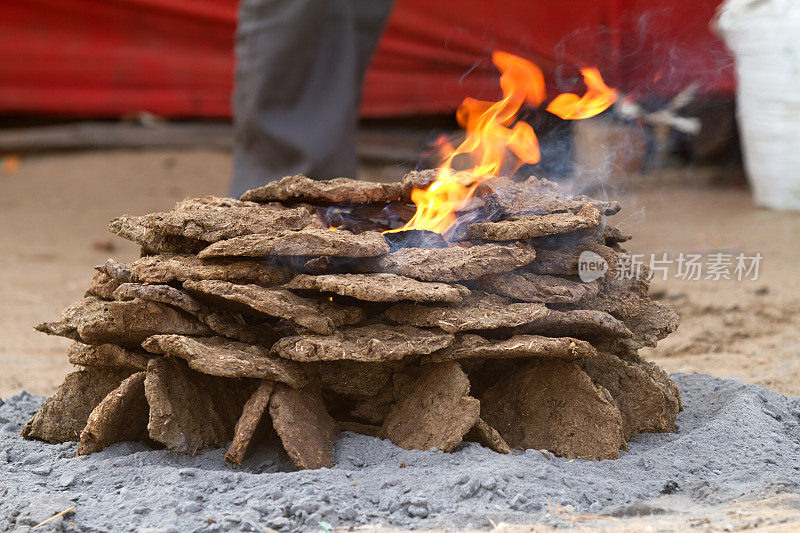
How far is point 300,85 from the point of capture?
506 cm

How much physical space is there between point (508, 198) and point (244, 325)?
3.03 ft

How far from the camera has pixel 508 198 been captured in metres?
2.73

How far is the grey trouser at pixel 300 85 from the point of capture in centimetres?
481

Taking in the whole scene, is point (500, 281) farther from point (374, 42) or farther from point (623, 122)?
point (623, 122)

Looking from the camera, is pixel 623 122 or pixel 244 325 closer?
pixel 244 325

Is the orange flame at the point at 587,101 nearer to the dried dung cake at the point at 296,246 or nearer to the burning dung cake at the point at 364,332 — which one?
the burning dung cake at the point at 364,332

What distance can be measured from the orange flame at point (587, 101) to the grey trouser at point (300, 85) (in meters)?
2.13

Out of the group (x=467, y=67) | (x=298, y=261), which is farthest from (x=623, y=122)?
(x=298, y=261)

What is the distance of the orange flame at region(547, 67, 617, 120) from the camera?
3.06 meters

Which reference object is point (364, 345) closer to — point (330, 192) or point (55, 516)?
point (330, 192)

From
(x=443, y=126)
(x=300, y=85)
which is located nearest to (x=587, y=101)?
(x=300, y=85)

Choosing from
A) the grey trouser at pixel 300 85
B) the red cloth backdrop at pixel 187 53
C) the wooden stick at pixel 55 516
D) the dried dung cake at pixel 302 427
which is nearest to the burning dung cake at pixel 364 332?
the dried dung cake at pixel 302 427

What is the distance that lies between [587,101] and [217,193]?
4331 millimetres

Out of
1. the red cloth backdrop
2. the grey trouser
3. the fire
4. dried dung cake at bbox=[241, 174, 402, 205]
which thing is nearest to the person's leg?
the grey trouser
